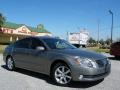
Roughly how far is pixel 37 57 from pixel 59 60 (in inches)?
44.9

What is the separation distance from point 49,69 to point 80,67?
1384 millimetres

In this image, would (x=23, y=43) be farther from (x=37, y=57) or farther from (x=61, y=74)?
(x=61, y=74)

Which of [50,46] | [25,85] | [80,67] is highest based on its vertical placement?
[50,46]

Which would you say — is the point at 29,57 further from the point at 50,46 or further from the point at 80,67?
the point at 80,67

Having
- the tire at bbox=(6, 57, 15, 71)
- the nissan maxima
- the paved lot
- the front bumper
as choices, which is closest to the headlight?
the nissan maxima

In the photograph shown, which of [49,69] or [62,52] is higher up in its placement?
[62,52]

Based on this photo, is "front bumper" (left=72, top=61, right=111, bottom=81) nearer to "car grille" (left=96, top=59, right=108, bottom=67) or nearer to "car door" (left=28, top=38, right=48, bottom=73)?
"car grille" (left=96, top=59, right=108, bottom=67)

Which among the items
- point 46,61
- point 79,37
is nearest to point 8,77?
point 46,61

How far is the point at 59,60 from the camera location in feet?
27.6

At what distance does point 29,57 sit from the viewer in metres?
9.68

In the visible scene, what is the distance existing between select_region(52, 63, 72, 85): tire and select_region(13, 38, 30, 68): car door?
1736 millimetres

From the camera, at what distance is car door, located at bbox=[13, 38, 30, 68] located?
9.96m

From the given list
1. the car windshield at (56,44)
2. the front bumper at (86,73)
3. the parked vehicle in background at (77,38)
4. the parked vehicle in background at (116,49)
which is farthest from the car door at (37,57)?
the parked vehicle in background at (77,38)

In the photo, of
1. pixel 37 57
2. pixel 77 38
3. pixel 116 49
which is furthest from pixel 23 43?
pixel 77 38
